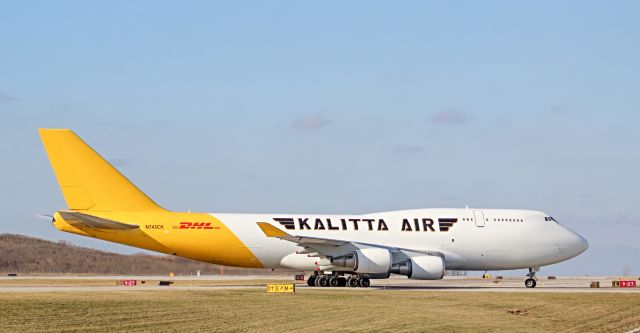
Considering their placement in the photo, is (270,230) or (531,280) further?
(531,280)

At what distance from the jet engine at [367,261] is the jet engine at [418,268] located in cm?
75

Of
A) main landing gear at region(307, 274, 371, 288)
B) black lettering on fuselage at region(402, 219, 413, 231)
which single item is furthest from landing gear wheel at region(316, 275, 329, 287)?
black lettering on fuselage at region(402, 219, 413, 231)

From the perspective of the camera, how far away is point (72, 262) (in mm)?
73562

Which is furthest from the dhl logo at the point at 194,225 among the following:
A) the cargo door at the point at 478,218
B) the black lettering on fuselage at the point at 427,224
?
the cargo door at the point at 478,218

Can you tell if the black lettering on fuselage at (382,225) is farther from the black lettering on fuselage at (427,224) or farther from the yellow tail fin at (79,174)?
the yellow tail fin at (79,174)

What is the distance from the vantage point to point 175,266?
59875 mm

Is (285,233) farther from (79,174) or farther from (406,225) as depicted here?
(79,174)

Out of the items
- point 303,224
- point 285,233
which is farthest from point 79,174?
point 303,224

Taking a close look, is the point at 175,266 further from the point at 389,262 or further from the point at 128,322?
the point at 128,322

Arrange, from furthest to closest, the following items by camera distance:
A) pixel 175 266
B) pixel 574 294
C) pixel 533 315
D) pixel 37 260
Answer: pixel 37 260 → pixel 175 266 → pixel 574 294 → pixel 533 315

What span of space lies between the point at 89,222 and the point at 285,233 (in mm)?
8995

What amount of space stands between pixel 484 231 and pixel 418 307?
18.9 metres

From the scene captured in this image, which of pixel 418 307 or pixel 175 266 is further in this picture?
pixel 175 266

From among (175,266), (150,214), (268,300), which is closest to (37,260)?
(175,266)
